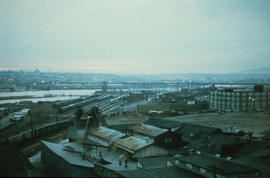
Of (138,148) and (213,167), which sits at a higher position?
(213,167)

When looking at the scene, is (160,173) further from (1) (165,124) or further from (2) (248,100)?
→ (2) (248,100)

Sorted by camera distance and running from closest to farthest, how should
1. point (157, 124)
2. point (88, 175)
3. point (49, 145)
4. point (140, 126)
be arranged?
point (88, 175)
point (49, 145)
point (140, 126)
point (157, 124)

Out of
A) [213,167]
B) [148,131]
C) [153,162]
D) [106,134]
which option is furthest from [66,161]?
[148,131]

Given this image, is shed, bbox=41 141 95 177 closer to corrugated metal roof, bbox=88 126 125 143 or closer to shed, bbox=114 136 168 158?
corrugated metal roof, bbox=88 126 125 143

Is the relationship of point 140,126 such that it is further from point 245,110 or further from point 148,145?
point 245,110

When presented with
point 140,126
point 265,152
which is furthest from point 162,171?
point 140,126

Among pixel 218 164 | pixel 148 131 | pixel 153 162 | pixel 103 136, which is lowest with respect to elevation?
pixel 153 162

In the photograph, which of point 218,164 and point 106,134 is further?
point 106,134
